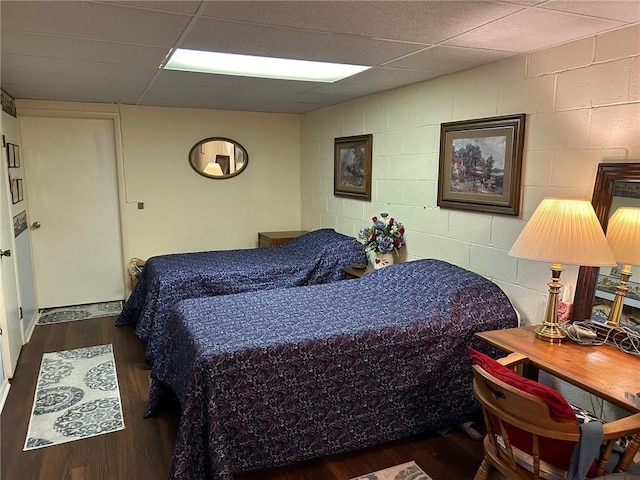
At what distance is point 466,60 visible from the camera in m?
2.65

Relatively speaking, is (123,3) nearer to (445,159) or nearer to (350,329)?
(350,329)

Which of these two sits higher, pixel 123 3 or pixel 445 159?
pixel 123 3

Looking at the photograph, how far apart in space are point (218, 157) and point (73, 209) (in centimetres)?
154

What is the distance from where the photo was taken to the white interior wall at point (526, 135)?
212 centimetres

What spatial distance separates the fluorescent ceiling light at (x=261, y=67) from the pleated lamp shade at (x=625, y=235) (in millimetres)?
1656

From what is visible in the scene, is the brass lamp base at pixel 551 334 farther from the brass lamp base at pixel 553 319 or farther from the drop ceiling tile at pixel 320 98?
the drop ceiling tile at pixel 320 98

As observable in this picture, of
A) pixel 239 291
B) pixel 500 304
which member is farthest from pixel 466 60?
pixel 239 291

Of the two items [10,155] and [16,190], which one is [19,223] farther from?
[10,155]

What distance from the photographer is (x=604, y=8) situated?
1.78 metres

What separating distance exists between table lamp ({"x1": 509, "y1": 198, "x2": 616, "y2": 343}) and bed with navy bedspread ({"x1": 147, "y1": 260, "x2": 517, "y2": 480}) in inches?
23.6

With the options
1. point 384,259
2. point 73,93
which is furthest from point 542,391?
point 73,93

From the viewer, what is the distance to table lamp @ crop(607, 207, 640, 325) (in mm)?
1940

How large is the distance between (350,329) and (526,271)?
107 centimetres

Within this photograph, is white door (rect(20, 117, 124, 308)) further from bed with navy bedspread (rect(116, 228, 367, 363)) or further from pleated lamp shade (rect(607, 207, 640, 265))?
pleated lamp shade (rect(607, 207, 640, 265))
